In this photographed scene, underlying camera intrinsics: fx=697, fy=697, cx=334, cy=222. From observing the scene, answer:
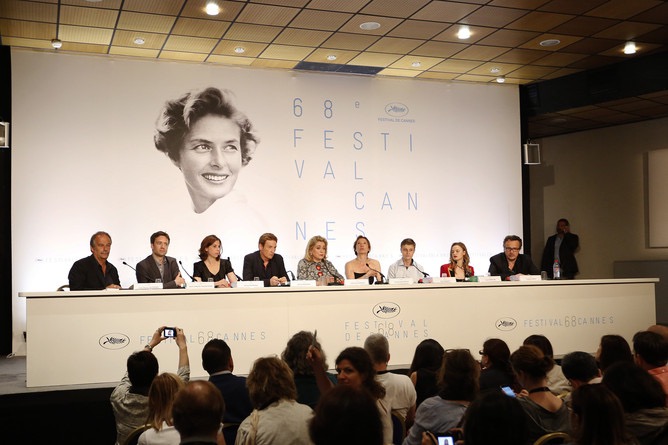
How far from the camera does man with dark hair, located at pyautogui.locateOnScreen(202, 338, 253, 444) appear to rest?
10.4ft

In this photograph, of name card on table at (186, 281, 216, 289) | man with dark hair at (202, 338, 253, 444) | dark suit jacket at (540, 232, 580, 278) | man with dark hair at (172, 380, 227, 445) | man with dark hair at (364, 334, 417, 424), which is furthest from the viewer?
dark suit jacket at (540, 232, 580, 278)

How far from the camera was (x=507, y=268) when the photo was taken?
6906mm

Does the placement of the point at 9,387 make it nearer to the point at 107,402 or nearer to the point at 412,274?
the point at 107,402

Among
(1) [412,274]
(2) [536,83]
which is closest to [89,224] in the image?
(1) [412,274]

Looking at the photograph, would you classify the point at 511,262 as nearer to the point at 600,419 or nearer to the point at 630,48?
the point at 630,48

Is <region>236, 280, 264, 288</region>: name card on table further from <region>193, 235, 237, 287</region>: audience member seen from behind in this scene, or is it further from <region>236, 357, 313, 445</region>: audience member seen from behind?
<region>236, 357, 313, 445</region>: audience member seen from behind

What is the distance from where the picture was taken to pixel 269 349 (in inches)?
214

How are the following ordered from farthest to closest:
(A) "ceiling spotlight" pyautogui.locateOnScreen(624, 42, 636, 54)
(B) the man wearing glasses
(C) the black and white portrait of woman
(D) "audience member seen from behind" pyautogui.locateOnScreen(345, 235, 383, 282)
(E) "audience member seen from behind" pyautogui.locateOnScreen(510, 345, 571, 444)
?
(C) the black and white portrait of woman, (A) "ceiling spotlight" pyautogui.locateOnScreen(624, 42, 636, 54), (D) "audience member seen from behind" pyautogui.locateOnScreen(345, 235, 383, 282), (B) the man wearing glasses, (E) "audience member seen from behind" pyautogui.locateOnScreen(510, 345, 571, 444)

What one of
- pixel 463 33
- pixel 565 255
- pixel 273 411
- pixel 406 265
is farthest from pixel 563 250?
pixel 273 411

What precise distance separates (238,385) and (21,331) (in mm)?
4895

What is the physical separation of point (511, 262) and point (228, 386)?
441cm

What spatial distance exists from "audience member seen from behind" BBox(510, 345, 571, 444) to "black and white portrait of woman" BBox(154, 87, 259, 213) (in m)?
5.59

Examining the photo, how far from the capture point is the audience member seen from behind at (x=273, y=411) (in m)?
2.47

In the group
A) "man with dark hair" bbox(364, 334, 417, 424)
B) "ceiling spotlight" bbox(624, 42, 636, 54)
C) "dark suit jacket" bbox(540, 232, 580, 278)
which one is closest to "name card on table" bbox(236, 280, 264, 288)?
"man with dark hair" bbox(364, 334, 417, 424)
